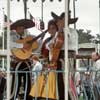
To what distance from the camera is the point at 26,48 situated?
771 centimetres

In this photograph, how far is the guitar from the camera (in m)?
7.66

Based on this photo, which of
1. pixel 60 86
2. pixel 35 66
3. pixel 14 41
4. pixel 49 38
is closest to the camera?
pixel 60 86

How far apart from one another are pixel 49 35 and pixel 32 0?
255 cm

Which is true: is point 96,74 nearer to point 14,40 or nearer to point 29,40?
point 29,40

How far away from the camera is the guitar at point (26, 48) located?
7.66 metres

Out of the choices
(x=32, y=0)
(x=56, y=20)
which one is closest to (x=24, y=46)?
(x=56, y=20)

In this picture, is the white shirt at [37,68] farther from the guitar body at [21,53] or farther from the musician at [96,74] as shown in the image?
the musician at [96,74]

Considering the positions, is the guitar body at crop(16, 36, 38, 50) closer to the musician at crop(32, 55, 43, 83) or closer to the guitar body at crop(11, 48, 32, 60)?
the guitar body at crop(11, 48, 32, 60)

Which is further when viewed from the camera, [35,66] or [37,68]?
[35,66]

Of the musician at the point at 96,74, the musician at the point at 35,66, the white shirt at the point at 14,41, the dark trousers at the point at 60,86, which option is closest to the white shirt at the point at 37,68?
the musician at the point at 35,66

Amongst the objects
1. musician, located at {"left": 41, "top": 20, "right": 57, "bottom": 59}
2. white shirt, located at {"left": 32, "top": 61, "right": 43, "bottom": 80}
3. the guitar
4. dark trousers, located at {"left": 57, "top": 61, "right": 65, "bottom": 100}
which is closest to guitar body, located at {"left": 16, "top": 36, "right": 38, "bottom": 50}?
the guitar

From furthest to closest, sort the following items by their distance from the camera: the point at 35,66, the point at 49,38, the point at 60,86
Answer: the point at 35,66, the point at 49,38, the point at 60,86

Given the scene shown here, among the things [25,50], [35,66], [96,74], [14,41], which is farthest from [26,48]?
[96,74]

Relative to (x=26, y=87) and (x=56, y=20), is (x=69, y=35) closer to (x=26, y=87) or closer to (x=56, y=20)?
(x=56, y=20)
